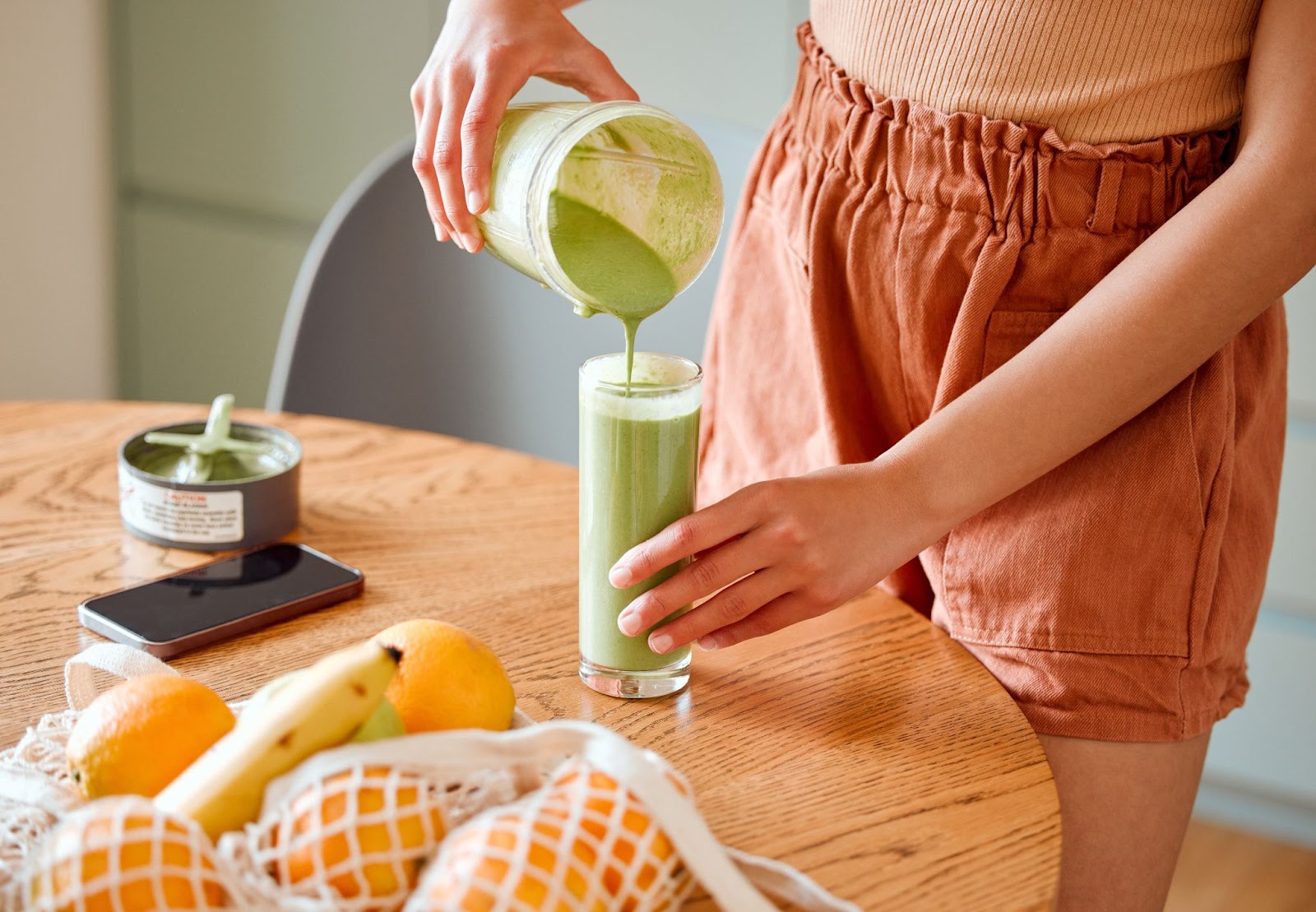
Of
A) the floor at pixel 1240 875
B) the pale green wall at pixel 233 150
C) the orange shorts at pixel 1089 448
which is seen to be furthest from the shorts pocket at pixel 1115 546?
the pale green wall at pixel 233 150

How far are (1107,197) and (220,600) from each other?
644 millimetres

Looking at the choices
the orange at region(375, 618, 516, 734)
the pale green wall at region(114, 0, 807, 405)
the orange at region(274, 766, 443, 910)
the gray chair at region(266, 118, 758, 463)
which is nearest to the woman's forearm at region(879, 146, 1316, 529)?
the orange at region(375, 618, 516, 734)

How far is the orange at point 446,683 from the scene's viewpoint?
62cm

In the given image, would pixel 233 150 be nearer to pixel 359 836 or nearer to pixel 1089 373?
pixel 1089 373

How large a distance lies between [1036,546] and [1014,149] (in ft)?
0.86

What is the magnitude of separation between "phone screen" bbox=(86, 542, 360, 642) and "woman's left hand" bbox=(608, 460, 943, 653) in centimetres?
25

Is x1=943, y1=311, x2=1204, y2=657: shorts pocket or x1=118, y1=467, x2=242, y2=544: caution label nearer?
x1=943, y1=311, x2=1204, y2=657: shorts pocket

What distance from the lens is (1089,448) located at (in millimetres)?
865

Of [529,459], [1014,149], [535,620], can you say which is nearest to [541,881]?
[535,620]

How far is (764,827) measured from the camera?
0.65 metres

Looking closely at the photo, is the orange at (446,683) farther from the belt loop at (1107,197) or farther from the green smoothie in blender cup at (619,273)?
the belt loop at (1107,197)

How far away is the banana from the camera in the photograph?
0.53m

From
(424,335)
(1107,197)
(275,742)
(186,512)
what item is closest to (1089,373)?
(1107,197)

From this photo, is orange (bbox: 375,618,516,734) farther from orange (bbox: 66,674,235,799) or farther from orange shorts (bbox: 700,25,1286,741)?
Result: orange shorts (bbox: 700,25,1286,741)
